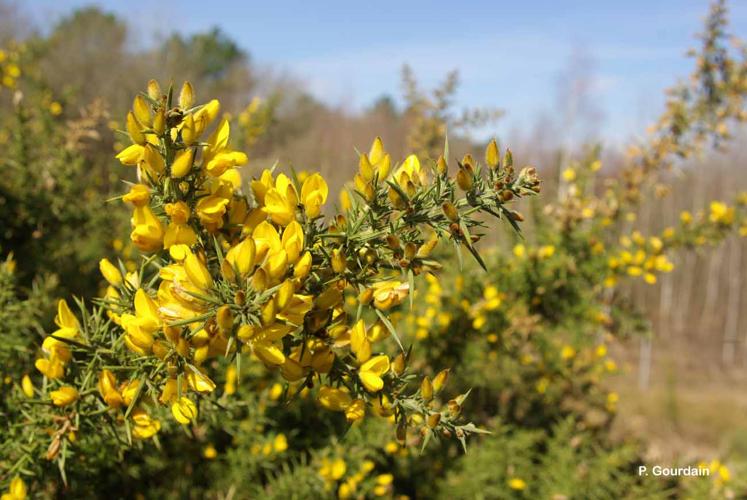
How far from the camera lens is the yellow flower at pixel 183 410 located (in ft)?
2.82

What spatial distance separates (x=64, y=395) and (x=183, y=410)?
0.29m

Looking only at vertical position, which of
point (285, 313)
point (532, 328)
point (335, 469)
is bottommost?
point (335, 469)

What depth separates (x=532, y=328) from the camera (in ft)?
8.38

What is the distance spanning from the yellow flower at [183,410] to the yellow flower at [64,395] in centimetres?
27

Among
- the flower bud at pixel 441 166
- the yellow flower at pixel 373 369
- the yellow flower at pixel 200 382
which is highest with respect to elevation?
the flower bud at pixel 441 166

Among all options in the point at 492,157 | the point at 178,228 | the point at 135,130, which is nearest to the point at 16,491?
the point at 178,228

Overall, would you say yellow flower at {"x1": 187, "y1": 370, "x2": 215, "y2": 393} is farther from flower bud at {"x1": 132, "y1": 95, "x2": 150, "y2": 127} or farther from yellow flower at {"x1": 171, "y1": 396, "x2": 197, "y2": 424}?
flower bud at {"x1": 132, "y1": 95, "x2": 150, "y2": 127}

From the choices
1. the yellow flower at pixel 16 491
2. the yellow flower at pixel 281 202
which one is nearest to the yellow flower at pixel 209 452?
the yellow flower at pixel 16 491

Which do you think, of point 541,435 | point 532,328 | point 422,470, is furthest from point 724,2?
point 422,470

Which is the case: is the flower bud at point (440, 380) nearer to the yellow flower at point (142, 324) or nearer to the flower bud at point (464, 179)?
the flower bud at point (464, 179)

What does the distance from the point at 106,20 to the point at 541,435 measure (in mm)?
22738

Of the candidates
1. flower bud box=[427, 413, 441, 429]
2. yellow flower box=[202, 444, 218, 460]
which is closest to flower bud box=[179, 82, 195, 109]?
flower bud box=[427, 413, 441, 429]

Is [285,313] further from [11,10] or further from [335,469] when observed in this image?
[11,10]

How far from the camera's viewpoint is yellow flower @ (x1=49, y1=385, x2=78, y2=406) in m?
0.99
